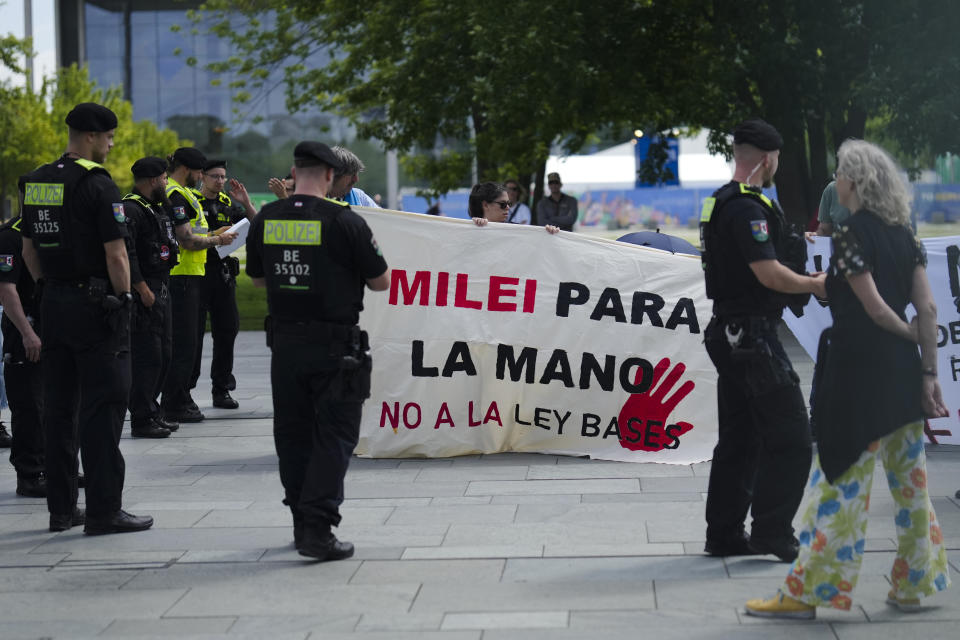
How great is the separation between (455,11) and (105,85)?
56187 mm

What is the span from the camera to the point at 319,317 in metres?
5.73

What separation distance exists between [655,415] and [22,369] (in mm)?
3684

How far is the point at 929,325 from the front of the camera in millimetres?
4738

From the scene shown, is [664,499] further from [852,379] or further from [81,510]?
[81,510]

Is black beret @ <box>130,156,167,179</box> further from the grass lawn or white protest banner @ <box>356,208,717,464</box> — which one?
the grass lawn

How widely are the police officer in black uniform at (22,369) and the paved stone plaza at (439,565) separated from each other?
0.26 m

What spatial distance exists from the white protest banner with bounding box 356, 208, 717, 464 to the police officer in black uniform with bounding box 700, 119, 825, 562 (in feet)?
8.06

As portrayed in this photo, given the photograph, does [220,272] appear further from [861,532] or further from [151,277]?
[861,532]

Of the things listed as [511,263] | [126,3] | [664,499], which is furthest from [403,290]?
[126,3]

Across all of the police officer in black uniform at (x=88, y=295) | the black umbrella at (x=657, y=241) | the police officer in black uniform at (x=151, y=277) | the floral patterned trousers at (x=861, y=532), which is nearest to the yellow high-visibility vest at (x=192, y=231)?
the police officer in black uniform at (x=151, y=277)

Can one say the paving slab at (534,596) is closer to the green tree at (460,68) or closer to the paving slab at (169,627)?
the paving slab at (169,627)

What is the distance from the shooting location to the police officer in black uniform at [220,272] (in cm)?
1029

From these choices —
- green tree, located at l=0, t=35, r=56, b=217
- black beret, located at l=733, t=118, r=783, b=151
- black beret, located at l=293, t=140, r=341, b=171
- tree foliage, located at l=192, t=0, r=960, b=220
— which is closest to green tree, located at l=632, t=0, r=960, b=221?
tree foliage, located at l=192, t=0, r=960, b=220

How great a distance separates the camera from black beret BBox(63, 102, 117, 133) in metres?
6.19
